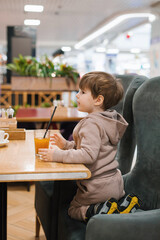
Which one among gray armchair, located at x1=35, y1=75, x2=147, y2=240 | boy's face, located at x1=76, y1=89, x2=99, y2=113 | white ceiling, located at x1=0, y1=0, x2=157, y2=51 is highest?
white ceiling, located at x1=0, y1=0, x2=157, y2=51

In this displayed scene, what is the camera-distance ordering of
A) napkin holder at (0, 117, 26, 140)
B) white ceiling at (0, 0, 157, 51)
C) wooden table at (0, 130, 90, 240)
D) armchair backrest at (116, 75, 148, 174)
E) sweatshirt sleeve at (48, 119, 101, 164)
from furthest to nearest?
white ceiling at (0, 0, 157, 51) < armchair backrest at (116, 75, 148, 174) < napkin holder at (0, 117, 26, 140) < sweatshirt sleeve at (48, 119, 101, 164) < wooden table at (0, 130, 90, 240)

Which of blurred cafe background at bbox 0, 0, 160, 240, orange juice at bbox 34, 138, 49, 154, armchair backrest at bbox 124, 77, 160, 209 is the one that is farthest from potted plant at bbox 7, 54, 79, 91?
orange juice at bbox 34, 138, 49, 154

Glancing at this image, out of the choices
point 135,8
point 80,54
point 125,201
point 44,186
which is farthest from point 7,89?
point 80,54

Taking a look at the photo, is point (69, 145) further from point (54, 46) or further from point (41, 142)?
point (54, 46)

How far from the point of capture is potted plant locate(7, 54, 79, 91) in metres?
3.88

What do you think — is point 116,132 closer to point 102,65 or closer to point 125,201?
point 125,201

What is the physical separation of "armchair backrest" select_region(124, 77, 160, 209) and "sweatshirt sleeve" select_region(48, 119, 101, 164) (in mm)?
329

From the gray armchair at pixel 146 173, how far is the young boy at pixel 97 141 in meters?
0.16

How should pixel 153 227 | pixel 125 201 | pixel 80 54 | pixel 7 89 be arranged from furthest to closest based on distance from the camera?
1. pixel 80 54
2. pixel 7 89
3. pixel 125 201
4. pixel 153 227

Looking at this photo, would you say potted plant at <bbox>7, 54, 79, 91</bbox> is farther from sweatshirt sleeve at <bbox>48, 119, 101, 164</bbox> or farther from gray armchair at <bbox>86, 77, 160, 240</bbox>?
sweatshirt sleeve at <bbox>48, 119, 101, 164</bbox>

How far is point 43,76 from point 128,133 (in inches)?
83.2

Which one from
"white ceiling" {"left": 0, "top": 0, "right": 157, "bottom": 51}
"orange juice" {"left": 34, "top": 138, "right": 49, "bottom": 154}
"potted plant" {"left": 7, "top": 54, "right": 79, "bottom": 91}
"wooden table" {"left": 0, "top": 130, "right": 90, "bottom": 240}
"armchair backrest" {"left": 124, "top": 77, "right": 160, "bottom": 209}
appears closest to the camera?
"wooden table" {"left": 0, "top": 130, "right": 90, "bottom": 240}

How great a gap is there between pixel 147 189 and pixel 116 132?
1.13 feet

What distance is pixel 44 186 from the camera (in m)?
1.87
